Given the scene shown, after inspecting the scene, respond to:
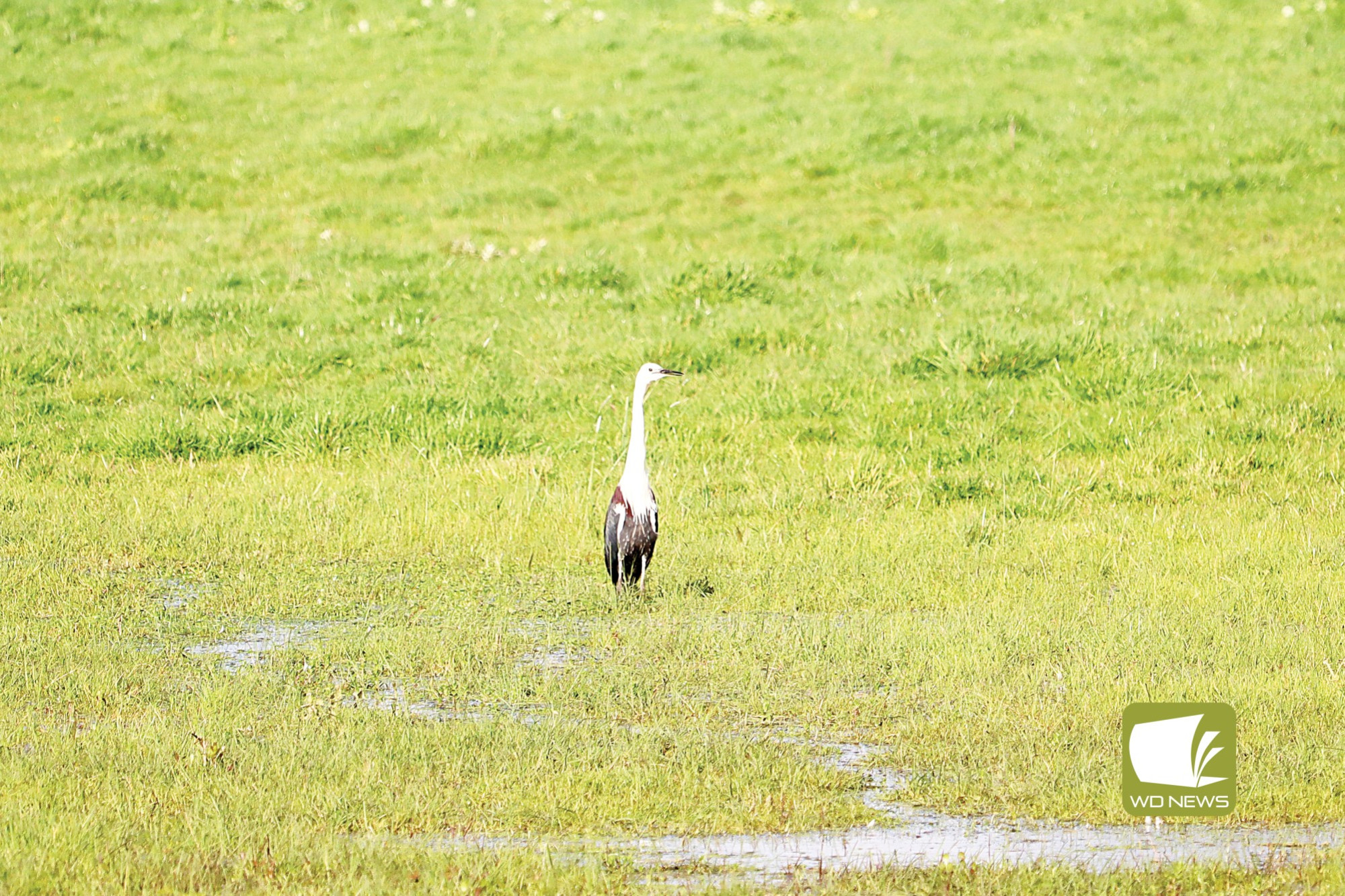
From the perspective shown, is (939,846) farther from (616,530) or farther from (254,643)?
(254,643)

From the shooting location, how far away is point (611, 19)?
82.9 feet

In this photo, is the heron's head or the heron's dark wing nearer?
the heron's dark wing

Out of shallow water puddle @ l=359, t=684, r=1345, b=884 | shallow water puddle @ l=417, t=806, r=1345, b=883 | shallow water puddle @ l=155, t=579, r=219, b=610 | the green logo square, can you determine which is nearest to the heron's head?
shallow water puddle @ l=155, t=579, r=219, b=610

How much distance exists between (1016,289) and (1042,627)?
8.20 metres

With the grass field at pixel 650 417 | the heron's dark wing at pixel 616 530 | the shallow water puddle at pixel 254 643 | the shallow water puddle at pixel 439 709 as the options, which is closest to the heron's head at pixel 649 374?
the heron's dark wing at pixel 616 530

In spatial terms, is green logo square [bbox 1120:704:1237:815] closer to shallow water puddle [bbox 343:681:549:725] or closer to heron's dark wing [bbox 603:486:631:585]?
shallow water puddle [bbox 343:681:549:725]

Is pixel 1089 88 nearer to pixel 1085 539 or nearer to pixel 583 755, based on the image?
pixel 1085 539

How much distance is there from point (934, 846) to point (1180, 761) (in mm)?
1111

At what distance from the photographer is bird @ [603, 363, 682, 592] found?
308 inches

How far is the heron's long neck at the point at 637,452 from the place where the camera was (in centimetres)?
796

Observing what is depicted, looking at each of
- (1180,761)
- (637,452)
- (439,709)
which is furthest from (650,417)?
(1180,761)

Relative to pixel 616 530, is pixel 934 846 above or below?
below

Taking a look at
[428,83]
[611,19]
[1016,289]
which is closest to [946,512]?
[1016,289]

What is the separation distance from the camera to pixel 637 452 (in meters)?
8.05
